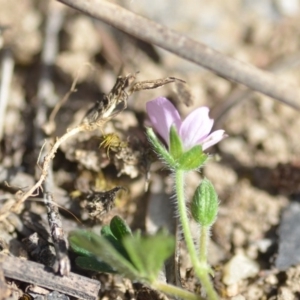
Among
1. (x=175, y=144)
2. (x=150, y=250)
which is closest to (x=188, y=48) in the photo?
(x=175, y=144)

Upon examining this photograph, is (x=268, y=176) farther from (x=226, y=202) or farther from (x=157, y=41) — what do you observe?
(x=157, y=41)

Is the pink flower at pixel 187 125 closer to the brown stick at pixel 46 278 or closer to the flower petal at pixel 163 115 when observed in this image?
the flower petal at pixel 163 115

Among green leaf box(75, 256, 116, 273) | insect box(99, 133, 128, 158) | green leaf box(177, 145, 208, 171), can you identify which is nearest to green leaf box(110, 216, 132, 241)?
green leaf box(75, 256, 116, 273)

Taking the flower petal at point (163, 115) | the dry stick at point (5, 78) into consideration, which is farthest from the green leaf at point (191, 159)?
the dry stick at point (5, 78)

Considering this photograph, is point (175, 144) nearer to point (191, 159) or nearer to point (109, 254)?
point (191, 159)

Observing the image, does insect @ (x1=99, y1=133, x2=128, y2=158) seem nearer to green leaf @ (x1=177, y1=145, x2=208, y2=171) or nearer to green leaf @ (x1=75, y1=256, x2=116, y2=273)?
green leaf @ (x1=177, y1=145, x2=208, y2=171)

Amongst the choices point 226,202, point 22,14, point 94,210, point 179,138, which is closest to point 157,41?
point 179,138
